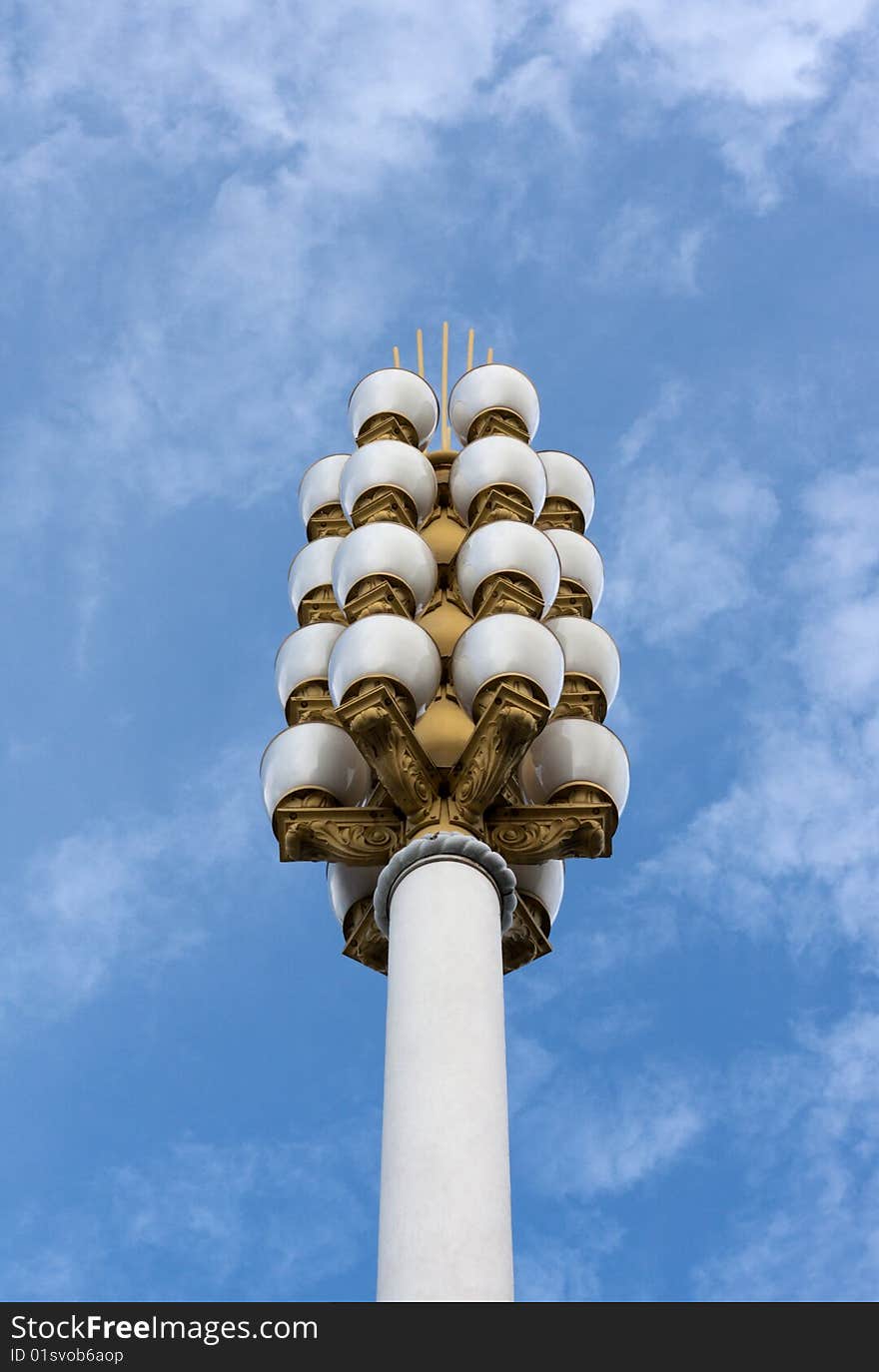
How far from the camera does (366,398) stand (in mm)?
19062

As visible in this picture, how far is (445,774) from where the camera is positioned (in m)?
14.5

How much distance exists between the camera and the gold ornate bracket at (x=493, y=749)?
46.4ft

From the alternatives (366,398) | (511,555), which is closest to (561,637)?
(511,555)

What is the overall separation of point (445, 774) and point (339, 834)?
3.04 feet

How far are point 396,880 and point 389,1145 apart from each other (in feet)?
8.10

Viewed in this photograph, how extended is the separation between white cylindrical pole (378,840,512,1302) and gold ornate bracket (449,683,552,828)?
753 millimetres

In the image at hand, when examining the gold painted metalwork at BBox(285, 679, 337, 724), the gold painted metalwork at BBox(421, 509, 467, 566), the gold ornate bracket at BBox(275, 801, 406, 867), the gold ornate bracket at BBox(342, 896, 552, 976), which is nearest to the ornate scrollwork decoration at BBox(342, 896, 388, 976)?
the gold ornate bracket at BBox(342, 896, 552, 976)

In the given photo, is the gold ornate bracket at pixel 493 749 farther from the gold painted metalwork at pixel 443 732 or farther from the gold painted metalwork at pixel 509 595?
the gold painted metalwork at pixel 509 595

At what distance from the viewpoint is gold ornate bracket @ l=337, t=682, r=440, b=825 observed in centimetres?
1409

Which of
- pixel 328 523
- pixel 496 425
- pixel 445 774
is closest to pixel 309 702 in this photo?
pixel 445 774

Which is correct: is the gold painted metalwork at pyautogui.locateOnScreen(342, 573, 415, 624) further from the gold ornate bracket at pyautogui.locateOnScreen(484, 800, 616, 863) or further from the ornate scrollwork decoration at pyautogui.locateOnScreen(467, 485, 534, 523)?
the gold ornate bracket at pyautogui.locateOnScreen(484, 800, 616, 863)
